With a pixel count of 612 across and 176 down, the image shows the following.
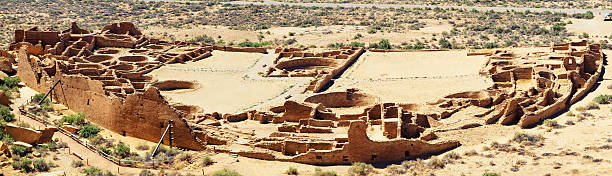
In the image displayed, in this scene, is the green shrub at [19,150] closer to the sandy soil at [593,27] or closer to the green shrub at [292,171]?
the green shrub at [292,171]

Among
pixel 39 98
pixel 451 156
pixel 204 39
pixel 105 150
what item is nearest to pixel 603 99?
pixel 451 156

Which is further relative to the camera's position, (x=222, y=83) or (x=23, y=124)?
(x=222, y=83)

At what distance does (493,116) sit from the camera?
46781 mm

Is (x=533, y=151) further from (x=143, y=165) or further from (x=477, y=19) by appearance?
(x=477, y=19)

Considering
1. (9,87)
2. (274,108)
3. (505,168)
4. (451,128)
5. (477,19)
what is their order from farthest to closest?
1. (477,19)
2. (9,87)
3. (274,108)
4. (451,128)
5. (505,168)

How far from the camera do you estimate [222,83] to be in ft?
202

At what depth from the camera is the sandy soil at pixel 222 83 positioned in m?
55.1

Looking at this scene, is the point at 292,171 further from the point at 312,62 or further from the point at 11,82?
the point at 312,62

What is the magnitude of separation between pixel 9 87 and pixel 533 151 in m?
29.9

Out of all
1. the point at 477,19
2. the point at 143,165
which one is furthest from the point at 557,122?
the point at 477,19

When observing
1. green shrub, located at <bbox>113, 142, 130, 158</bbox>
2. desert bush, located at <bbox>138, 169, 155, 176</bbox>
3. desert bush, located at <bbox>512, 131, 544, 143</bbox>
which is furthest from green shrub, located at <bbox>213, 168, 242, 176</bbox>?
desert bush, located at <bbox>512, 131, 544, 143</bbox>

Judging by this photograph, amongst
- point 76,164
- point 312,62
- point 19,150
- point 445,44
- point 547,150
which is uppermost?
point 19,150

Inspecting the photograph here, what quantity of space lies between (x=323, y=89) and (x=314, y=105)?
9237mm

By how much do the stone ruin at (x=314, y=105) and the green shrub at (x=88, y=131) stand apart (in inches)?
50.6
